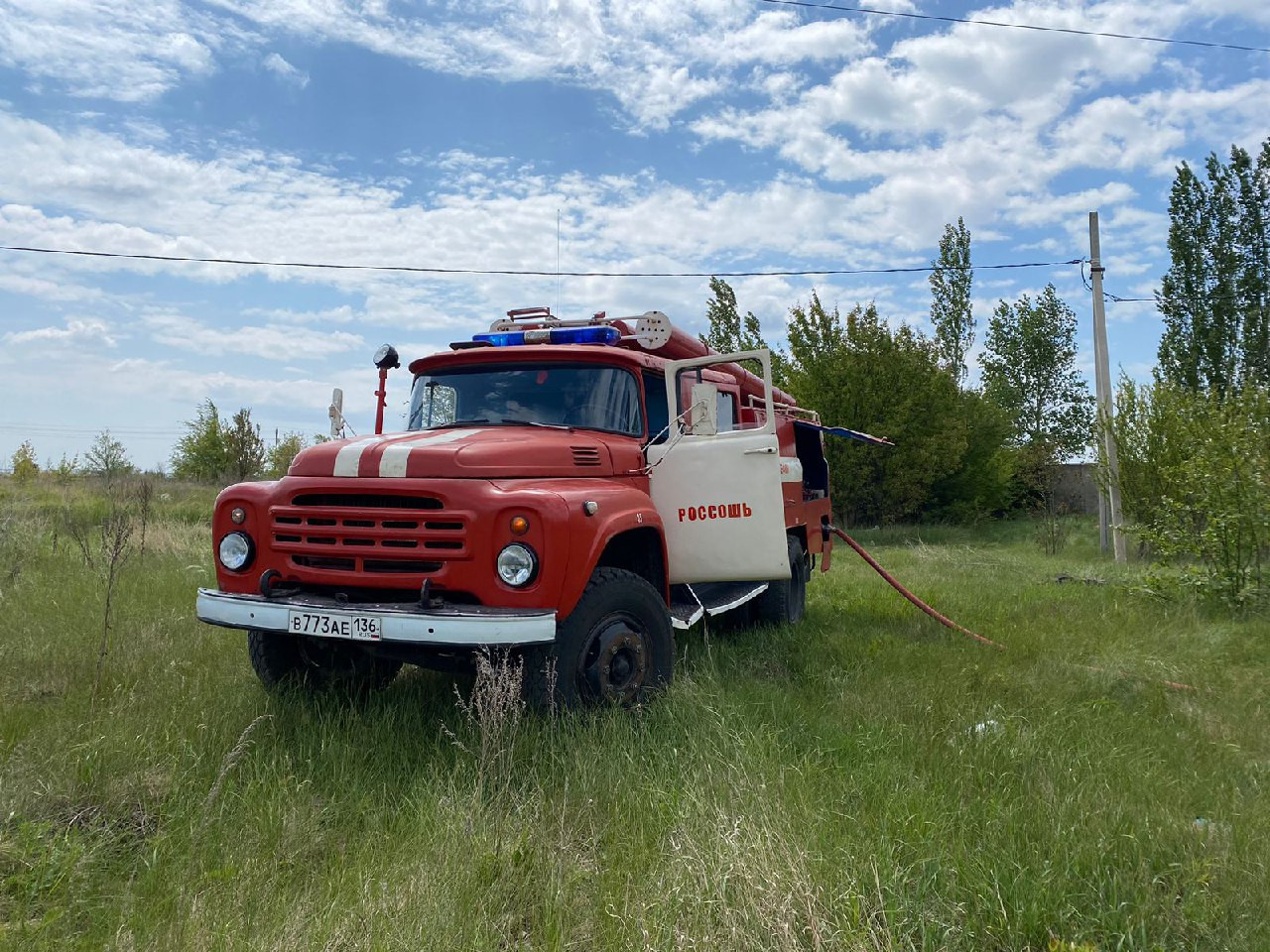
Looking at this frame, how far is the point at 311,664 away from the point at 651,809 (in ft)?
8.75

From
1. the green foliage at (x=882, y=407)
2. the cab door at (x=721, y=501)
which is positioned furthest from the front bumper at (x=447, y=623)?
the green foliage at (x=882, y=407)

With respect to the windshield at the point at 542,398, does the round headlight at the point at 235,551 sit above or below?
below

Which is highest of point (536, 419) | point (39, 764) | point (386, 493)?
point (536, 419)

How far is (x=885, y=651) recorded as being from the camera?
22.2ft

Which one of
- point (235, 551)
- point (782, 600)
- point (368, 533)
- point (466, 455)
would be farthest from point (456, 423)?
point (782, 600)

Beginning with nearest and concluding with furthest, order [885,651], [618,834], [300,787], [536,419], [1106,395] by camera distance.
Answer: [618,834] → [300,787] → [536,419] → [885,651] → [1106,395]

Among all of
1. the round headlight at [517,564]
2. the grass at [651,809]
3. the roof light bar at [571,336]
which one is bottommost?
the grass at [651,809]

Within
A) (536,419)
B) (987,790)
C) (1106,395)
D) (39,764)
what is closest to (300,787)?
(39,764)

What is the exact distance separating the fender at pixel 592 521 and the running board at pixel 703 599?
2.29 ft

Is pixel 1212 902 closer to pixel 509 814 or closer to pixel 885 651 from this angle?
pixel 509 814

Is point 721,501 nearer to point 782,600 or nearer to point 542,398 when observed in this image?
point 542,398

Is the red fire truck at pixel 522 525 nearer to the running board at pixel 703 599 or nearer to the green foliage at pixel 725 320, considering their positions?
the running board at pixel 703 599

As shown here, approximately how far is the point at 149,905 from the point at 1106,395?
1870 cm

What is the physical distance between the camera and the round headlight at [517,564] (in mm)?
4074
